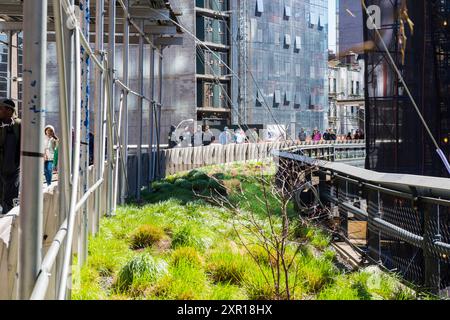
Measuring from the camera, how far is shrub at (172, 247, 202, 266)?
6469mm

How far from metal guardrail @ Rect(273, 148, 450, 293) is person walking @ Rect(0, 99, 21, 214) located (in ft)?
13.8

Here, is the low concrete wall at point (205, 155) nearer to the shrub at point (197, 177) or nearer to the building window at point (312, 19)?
the shrub at point (197, 177)

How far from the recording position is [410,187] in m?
5.84

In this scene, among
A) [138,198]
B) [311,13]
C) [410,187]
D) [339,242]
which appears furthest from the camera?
[311,13]

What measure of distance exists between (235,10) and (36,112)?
168 feet

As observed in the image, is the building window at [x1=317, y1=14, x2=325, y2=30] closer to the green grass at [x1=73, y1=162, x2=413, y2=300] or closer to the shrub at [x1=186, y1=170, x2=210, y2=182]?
the shrub at [x1=186, y1=170, x2=210, y2=182]

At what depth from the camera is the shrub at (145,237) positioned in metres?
7.79

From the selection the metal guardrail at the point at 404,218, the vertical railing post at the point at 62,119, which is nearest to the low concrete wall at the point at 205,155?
the metal guardrail at the point at 404,218

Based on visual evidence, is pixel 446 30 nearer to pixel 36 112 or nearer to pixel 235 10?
pixel 36 112

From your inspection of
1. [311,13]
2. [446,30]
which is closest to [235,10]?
[311,13]

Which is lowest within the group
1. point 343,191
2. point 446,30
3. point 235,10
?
point 343,191

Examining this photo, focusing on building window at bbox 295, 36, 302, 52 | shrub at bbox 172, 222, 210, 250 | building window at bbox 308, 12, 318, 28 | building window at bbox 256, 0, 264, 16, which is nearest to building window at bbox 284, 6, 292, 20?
building window at bbox 295, 36, 302, 52
